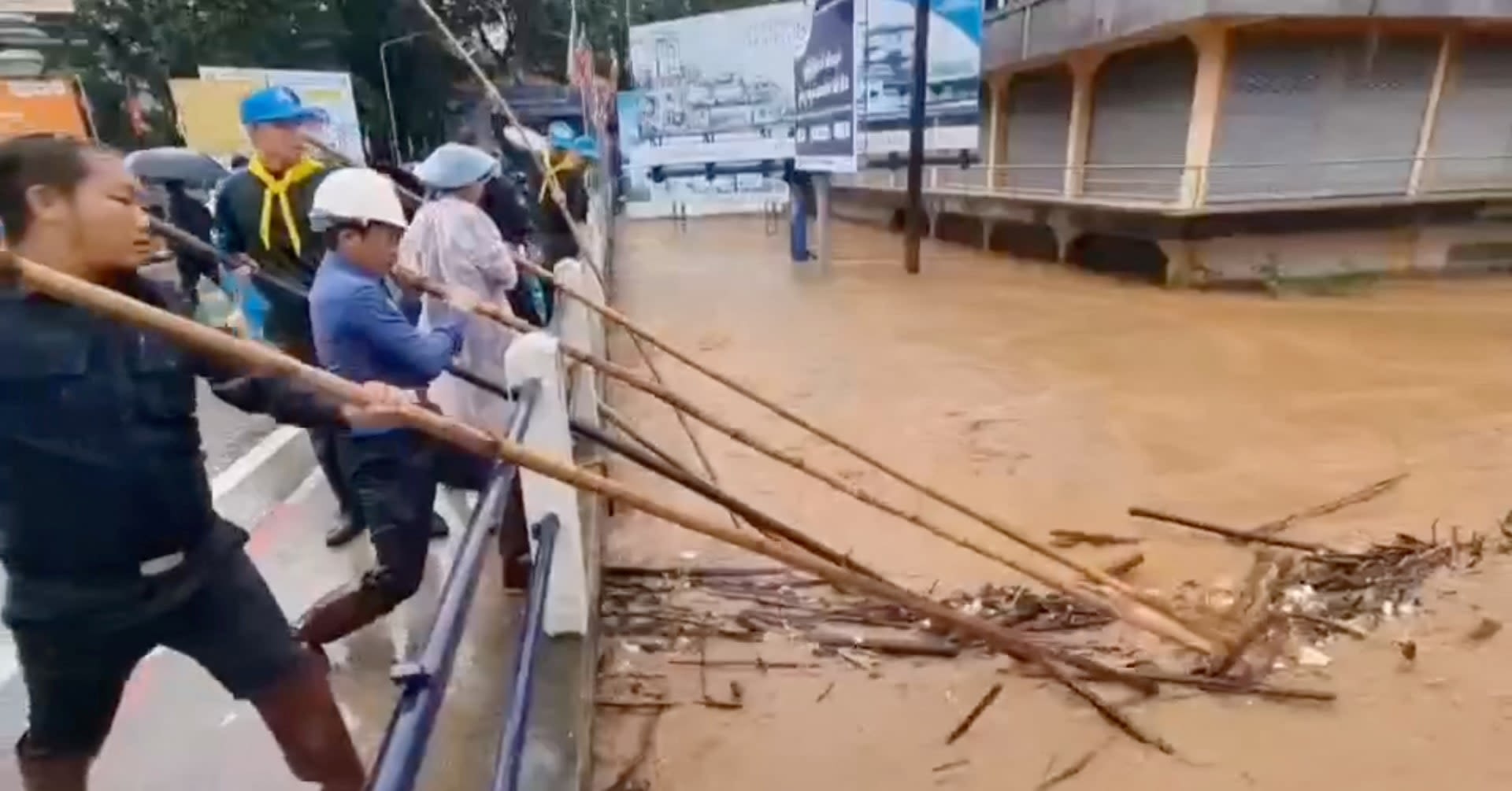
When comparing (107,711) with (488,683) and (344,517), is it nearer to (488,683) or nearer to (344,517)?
(488,683)

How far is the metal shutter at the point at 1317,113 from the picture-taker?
1304 cm

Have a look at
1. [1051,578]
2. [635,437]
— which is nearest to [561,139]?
[635,437]

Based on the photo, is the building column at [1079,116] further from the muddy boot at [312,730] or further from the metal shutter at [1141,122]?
the muddy boot at [312,730]

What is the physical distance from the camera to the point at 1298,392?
789 centimetres

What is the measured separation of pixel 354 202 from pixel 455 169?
158 centimetres

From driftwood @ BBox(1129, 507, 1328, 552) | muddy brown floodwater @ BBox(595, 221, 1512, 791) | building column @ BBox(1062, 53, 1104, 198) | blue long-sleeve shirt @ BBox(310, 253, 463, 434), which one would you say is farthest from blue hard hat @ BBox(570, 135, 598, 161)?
building column @ BBox(1062, 53, 1104, 198)

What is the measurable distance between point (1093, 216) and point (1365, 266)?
3500mm

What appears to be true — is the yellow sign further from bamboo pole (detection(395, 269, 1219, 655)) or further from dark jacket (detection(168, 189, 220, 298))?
bamboo pole (detection(395, 269, 1219, 655))

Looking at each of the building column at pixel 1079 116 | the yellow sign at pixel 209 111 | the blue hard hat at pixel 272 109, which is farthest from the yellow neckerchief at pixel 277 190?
the building column at pixel 1079 116

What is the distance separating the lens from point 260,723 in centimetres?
325

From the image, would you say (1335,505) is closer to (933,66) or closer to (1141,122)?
(933,66)

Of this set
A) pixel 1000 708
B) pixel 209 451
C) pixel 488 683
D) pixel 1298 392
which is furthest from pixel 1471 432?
pixel 209 451

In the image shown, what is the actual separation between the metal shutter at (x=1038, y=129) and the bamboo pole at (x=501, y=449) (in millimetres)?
13779

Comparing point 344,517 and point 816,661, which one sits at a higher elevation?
point 344,517
